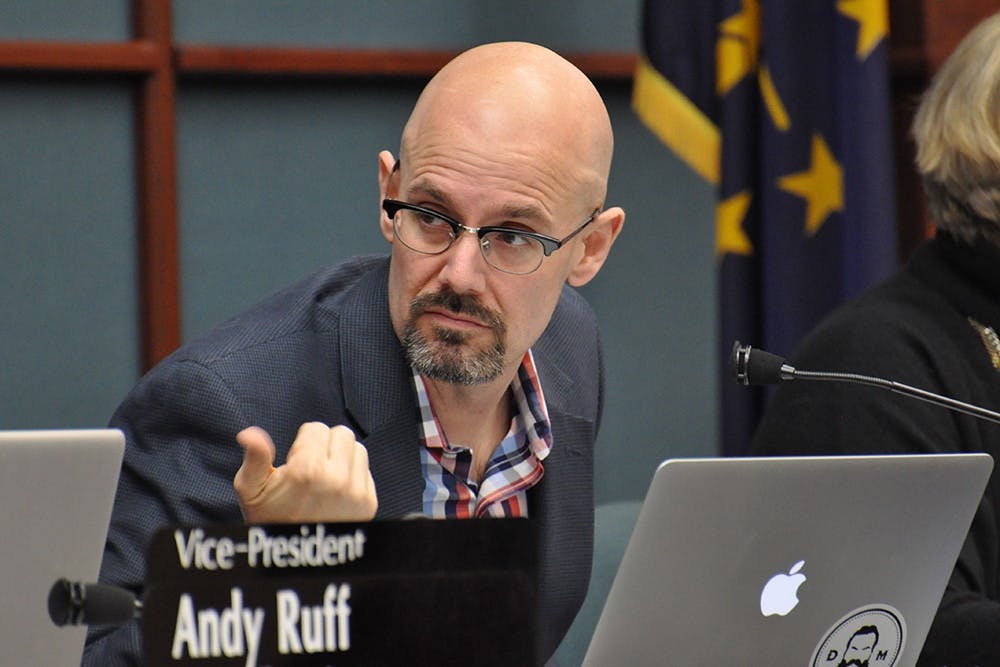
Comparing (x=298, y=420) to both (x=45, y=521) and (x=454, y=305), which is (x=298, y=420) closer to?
(x=454, y=305)

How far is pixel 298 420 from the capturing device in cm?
163

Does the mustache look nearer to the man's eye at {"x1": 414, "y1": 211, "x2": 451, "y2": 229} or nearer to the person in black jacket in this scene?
the man's eye at {"x1": 414, "y1": 211, "x2": 451, "y2": 229}

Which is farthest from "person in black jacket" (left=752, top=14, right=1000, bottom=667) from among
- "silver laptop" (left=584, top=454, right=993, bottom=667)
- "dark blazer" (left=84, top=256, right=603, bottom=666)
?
"silver laptop" (left=584, top=454, right=993, bottom=667)

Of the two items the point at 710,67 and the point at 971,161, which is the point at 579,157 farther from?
the point at 710,67

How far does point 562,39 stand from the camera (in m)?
3.11

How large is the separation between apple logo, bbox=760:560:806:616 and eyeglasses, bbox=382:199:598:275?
52 centimetres

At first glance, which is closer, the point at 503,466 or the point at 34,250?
the point at 503,466

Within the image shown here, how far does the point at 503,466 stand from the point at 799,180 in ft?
3.99

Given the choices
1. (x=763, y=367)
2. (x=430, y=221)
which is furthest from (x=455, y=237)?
(x=763, y=367)

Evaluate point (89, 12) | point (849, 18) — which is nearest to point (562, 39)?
point (849, 18)

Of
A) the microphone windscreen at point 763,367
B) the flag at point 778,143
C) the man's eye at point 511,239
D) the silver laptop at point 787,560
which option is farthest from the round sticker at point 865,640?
the flag at point 778,143

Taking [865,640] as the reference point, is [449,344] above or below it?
above

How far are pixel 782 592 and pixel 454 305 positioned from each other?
52 centimetres

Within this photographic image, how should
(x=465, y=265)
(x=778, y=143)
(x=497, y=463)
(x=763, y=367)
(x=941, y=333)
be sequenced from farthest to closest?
(x=778, y=143), (x=941, y=333), (x=497, y=463), (x=465, y=265), (x=763, y=367)
